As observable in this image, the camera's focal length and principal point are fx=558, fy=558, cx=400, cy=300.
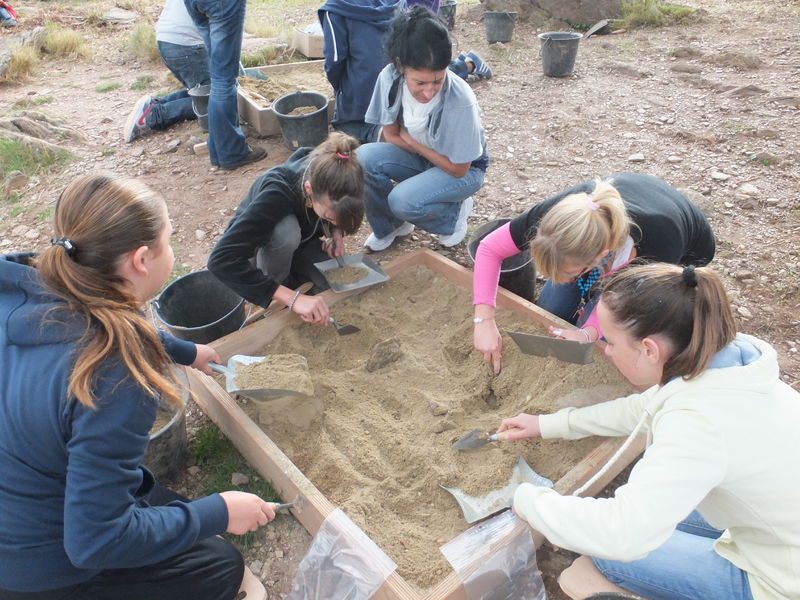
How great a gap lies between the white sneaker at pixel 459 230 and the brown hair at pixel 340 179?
1.12 metres

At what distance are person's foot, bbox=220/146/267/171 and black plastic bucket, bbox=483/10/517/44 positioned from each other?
430cm

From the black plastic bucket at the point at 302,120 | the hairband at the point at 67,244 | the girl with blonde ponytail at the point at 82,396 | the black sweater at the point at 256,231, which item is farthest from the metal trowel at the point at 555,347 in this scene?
the black plastic bucket at the point at 302,120

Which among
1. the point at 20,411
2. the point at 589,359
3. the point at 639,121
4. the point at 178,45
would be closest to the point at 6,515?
the point at 20,411

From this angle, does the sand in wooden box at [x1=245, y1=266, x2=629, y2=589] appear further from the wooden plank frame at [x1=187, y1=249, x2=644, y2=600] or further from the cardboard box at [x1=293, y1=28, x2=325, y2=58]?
the cardboard box at [x1=293, y1=28, x2=325, y2=58]

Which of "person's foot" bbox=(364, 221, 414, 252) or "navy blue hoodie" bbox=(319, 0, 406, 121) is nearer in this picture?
"person's foot" bbox=(364, 221, 414, 252)

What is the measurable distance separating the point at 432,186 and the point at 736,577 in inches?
88.9

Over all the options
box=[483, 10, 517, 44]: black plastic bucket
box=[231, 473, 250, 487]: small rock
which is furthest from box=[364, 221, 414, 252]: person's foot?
box=[483, 10, 517, 44]: black plastic bucket

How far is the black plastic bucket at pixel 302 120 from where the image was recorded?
4.63 metres

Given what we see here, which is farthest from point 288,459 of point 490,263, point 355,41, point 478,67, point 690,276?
point 478,67

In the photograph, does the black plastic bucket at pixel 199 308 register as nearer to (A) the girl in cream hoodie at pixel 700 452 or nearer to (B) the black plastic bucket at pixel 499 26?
(A) the girl in cream hoodie at pixel 700 452

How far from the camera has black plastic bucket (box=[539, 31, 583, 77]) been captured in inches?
240

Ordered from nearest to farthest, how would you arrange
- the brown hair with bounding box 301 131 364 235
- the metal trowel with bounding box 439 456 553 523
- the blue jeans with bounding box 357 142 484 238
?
the metal trowel with bounding box 439 456 553 523, the brown hair with bounding box 301 131 364 235, the blue jeans with bounding box 357 142 484 238

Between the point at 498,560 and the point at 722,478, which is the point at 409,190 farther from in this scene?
the point at 722,478

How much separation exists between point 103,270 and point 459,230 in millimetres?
2404
